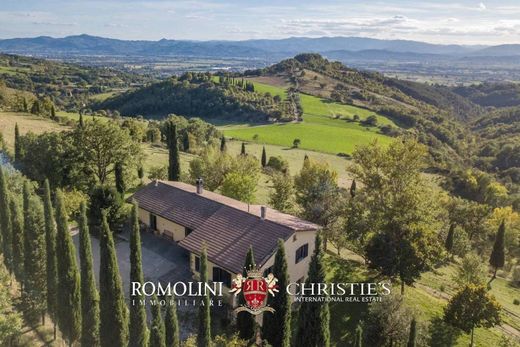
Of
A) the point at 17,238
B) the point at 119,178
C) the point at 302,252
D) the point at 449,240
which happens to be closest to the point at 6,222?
the point at 17,238

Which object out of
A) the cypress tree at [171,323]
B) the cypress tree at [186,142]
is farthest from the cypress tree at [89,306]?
the cypress tree at [186,142]

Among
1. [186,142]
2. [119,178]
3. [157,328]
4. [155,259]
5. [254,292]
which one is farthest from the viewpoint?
[186,142]

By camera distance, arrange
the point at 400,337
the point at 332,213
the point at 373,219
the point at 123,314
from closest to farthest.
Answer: the point at 123,314
the point at 400,337
the point at 373,219
the point at 332,213

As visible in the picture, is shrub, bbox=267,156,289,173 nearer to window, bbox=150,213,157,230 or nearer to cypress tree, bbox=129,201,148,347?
window, bbox=150,213,157,230

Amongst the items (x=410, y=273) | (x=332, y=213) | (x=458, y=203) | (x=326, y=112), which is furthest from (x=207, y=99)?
(x=410, y=273)

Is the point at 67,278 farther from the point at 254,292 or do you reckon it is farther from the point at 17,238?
the point at 254,292

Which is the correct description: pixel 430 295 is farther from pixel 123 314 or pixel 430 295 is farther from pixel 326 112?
pixel 326 112
